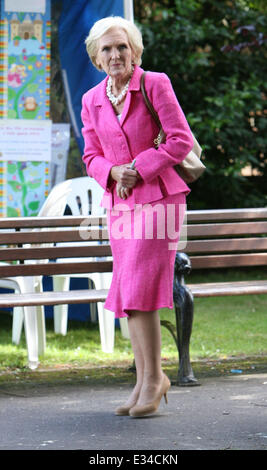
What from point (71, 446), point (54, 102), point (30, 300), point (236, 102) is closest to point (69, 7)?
point (54, 102)

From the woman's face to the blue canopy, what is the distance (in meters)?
3.67

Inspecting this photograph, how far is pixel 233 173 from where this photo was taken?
37.2ft

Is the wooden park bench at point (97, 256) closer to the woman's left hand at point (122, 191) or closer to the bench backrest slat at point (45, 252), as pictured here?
the bench backrest slat at point (45, 252)

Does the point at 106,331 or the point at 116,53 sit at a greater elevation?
the point at 116,53

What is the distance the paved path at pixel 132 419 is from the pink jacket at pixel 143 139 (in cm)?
109

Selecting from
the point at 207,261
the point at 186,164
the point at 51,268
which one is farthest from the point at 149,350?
the point at 207,261

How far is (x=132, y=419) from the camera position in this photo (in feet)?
15.1

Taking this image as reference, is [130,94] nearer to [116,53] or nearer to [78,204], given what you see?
[116,53]

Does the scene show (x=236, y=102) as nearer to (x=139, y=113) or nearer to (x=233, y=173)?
(x=233, y=173)

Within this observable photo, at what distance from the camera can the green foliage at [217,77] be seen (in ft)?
37.1

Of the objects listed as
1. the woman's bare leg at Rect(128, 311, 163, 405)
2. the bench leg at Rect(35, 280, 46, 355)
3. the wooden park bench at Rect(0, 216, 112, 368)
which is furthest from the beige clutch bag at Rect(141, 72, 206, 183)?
the bench leg at Rect(35, 280, 46, 355)

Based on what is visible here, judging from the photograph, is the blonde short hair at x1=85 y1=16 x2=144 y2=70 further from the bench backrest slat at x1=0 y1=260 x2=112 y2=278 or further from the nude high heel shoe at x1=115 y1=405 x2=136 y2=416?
the nude high heel shoe at x1=115 y1=405 x2=136 y2=416

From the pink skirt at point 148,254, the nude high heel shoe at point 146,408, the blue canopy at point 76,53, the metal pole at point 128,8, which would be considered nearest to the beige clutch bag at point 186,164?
the pink skirt at point 148,254

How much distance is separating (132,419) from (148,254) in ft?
2.68
